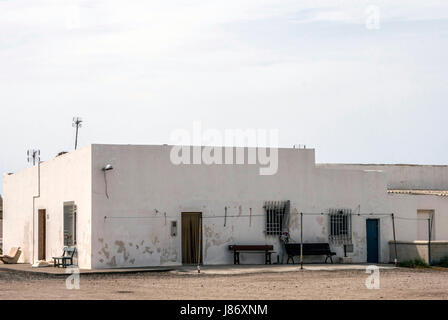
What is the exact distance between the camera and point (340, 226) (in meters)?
31.8

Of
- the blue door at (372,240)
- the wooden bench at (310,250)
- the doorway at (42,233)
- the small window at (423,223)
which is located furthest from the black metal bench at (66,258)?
the small window at (423,223)

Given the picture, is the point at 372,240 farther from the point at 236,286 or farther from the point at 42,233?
the point at 42,233

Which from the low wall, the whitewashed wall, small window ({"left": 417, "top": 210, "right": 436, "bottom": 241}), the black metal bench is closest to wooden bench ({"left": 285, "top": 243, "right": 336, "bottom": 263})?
the low wall

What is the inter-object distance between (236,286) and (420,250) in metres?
11.2

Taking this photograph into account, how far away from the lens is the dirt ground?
18562 mm

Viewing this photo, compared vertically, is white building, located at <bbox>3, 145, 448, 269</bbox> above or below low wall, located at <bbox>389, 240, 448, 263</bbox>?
above

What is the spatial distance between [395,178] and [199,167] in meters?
15.1

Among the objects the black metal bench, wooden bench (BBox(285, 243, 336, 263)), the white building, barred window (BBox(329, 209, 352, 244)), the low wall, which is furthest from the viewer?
barred window (BBox(329, 209, 352, 244))

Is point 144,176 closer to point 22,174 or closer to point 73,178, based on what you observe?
point 73,178

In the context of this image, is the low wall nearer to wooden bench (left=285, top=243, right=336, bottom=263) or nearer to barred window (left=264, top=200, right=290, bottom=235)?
wooden bench (left=285, top=243, right=336, bottom=263)

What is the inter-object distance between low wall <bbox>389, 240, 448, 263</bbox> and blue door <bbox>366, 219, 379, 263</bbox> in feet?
3.06

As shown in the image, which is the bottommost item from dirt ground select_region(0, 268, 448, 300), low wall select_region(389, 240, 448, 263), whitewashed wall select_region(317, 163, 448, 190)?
dirt ground select_region(0, 268, 448, 300)
